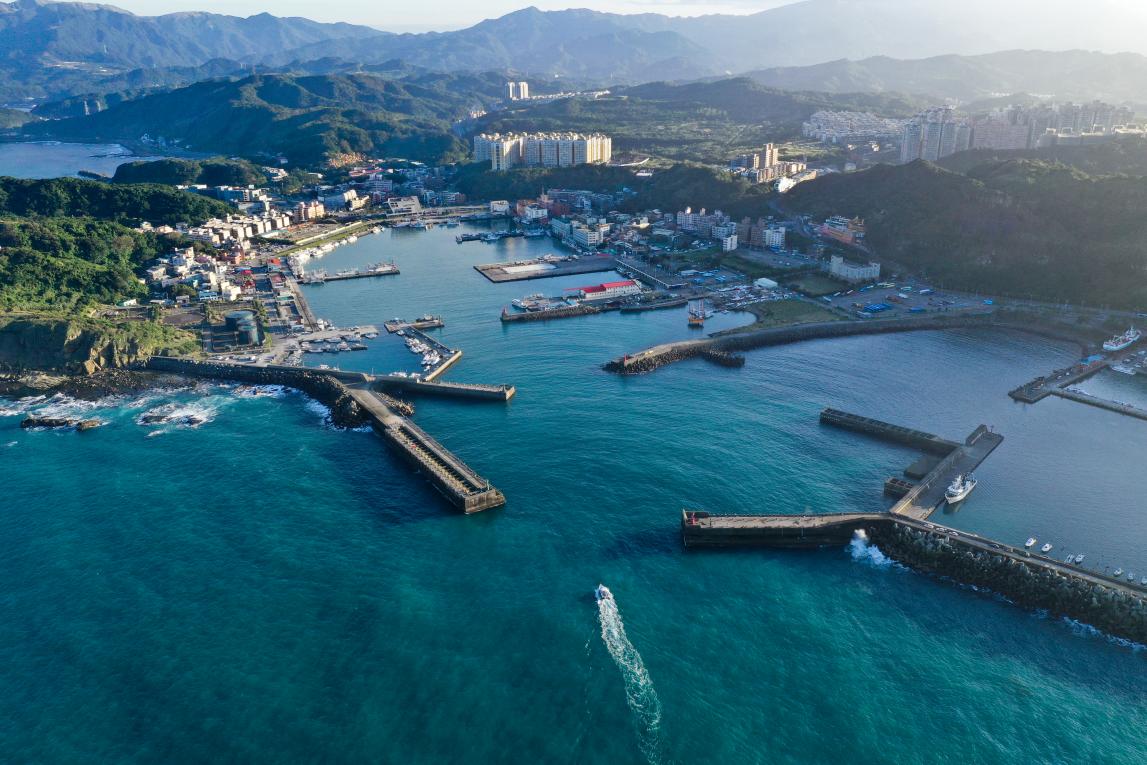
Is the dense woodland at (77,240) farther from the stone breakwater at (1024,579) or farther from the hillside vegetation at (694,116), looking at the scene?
the hillside vegetation at (694,116)

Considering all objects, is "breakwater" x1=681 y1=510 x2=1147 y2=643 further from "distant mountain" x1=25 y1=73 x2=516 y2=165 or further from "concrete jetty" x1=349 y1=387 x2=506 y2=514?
"distant mountain" x1=25 y1=73 x2=516 y2=165

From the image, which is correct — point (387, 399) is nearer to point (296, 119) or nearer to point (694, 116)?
point (296, 119)

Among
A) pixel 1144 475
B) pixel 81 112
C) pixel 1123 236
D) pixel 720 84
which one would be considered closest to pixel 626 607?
pixel 1144 475

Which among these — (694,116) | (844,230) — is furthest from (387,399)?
(694,116)

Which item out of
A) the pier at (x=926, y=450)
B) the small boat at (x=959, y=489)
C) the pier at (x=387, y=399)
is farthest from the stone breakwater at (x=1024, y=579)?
the pier at (x=387, y=399)

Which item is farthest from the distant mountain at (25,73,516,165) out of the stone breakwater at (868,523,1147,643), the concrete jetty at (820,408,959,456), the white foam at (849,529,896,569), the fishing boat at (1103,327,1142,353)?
the stone breakwater at (868,523,1147,643)

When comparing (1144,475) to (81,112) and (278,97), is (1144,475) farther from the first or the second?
(81,112)
